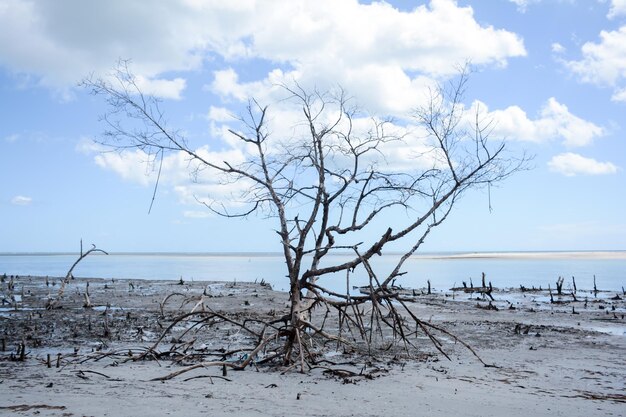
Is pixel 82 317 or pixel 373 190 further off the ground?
pixel 373 190

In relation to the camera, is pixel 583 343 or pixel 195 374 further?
pixel 583 343

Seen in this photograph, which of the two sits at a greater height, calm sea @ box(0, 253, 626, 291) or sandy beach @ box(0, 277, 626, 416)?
calm sea @ box(0, 253, 626, 291)

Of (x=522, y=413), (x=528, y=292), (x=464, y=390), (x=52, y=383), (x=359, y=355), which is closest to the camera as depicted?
(x=522, y=413)

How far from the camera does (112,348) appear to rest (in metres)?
10.1

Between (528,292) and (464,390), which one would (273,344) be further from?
(528,292)

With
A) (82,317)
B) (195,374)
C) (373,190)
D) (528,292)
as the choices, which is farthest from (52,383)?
(528,292)

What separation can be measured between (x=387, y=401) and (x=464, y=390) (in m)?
1.30

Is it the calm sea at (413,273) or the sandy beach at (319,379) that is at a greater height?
the calm sea at (413,273)

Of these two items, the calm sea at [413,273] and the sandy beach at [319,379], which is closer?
the sandy beach at [319,379]

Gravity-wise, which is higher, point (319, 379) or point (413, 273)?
point (413, 273)

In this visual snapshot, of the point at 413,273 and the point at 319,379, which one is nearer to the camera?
the point at 319,379

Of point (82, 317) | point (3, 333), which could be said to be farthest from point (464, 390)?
point (82, 317)

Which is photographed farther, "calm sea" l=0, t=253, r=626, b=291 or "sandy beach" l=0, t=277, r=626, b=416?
"calm sea" l=0, t=253, r=626, b=291

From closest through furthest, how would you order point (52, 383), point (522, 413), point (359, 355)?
1. point (522, 413)
2. point (52, 383)
3. point (359, 355)
